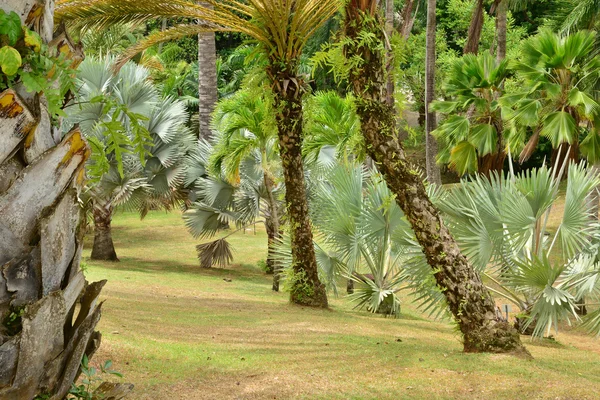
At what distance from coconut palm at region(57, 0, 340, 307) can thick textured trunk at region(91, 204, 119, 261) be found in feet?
24.7

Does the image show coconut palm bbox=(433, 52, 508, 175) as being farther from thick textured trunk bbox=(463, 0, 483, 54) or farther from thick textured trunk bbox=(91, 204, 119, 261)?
thick textured trunk bbox=(91, 204, 119, 261)

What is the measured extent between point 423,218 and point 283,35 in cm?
407

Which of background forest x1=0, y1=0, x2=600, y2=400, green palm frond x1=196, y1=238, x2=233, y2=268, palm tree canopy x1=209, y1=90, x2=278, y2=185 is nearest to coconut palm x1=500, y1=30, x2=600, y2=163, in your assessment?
background forest x1=0, y1=0, x2=600, y2=400

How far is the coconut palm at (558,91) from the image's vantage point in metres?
15.3

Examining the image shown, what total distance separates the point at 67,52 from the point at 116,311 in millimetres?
5967

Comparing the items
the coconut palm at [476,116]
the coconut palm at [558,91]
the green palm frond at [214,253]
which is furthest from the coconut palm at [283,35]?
the coconut palm at [476,116]

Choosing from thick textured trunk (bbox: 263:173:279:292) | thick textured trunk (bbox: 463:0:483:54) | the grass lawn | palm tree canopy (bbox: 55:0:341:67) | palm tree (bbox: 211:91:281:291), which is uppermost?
thick textured trunk (bbox: 463:0:483:54)

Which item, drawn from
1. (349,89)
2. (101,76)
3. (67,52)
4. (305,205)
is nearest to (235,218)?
(101,76)

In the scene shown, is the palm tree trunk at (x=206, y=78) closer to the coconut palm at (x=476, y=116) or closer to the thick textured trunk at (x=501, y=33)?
the coconut palm at (x=476, y=116)

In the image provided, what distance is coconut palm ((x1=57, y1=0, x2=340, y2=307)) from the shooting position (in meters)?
9.73

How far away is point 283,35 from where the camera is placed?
34.6ft

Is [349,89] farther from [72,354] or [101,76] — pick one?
[101,76]

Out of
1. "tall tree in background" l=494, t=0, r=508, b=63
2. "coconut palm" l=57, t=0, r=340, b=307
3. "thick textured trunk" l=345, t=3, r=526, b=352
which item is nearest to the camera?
"thick textured trunk" l=345, t=3, r=526, b=352

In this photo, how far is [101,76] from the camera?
1722cm
